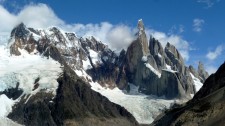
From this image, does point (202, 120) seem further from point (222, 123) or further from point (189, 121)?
point (222, 123)

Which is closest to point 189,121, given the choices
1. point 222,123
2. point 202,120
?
point 202,120

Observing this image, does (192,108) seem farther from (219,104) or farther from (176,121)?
(219,104)

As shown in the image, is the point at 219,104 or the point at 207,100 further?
the point at 207,100

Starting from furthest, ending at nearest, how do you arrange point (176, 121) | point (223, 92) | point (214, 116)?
point (176, 121), point (223, 92), point (214, 116)

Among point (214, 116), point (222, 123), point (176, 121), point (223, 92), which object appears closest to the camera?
point (222, 123)

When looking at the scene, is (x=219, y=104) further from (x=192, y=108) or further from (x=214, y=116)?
(x=192, y=108)

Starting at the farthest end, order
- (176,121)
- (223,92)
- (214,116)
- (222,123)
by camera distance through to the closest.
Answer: (176,121) → (223,92) → (214,116) → (222,123)

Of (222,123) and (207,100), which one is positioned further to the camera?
(207,100)
